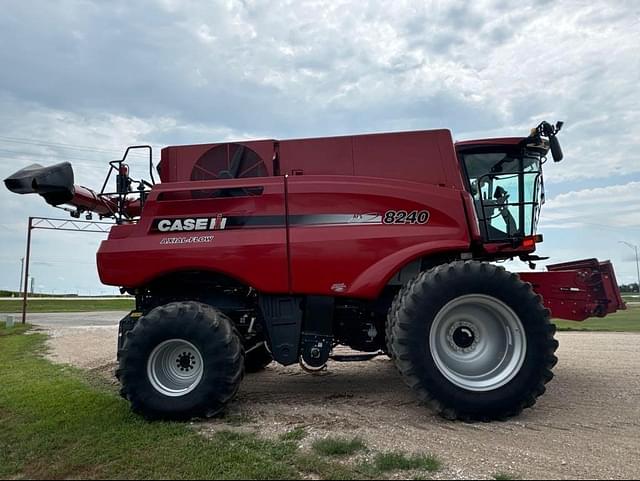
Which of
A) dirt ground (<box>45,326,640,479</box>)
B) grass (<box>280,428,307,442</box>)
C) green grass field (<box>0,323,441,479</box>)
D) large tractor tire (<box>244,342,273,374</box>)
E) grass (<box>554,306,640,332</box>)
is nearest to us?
green grass field (<box>0,323,441,479</box>)

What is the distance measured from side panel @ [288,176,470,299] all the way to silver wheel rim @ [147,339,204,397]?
4.52 feet

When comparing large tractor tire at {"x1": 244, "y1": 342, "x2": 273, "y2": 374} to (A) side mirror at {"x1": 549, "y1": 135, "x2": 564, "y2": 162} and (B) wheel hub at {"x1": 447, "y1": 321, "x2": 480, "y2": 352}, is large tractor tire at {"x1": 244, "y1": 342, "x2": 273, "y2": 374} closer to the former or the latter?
(B) wheel hub at {"x1": 447, "y1": 321, "x2": 480, "y2": 352}

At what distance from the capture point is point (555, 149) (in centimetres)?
593

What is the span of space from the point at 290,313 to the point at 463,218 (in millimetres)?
2315

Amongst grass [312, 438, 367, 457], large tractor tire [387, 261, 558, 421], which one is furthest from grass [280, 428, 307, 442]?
large tractor tire [387, 261, 558, 421]

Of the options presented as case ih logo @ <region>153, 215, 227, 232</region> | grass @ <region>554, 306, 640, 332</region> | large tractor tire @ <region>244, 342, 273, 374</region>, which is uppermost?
case ih logo @ <region>153, 215, 227, 232</region>

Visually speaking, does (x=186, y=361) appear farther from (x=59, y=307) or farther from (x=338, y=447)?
(x=59, y=307)

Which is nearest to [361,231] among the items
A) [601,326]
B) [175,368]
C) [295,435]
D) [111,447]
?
[295,435]

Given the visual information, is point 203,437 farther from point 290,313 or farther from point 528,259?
point 528,259

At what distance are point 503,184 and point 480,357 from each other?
228cm

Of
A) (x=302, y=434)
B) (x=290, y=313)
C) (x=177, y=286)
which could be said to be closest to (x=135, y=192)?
(x=177, y=286)

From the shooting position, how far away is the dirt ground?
4.00 m

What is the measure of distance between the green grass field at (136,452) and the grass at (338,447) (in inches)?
2.1

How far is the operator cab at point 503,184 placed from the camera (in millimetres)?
6363
